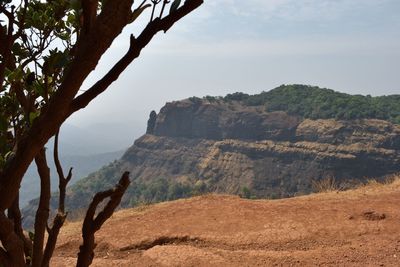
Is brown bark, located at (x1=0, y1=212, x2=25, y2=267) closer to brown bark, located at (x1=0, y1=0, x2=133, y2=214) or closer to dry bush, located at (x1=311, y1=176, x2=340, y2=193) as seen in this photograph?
brown bark, located at (x1=0, y1=0, x2=133, y2=214)

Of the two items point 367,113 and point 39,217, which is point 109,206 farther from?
point 367,113

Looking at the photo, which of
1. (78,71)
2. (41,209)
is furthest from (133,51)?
(41,209)

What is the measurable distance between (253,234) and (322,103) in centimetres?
12696

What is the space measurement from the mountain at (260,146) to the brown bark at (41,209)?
297 feet

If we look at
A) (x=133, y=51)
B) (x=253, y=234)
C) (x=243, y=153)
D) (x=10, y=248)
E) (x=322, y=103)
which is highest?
(x=322, y=103)

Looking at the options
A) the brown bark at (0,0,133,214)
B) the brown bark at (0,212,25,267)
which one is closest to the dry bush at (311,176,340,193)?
the brown bark at (0,212,25,267)

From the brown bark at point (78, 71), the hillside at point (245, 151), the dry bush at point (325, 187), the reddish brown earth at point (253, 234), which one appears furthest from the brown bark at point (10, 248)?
the hillside at point (245, 151)

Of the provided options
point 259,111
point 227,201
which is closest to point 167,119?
point 259,111

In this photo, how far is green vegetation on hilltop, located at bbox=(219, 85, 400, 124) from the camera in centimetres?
11975

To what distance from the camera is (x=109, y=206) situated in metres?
3.00

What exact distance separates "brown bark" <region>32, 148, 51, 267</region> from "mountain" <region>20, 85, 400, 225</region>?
90.6 m

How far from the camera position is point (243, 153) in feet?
433

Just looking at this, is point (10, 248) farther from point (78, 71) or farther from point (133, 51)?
point (133, 51)

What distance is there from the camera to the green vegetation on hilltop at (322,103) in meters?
120
